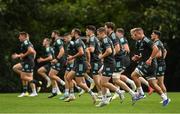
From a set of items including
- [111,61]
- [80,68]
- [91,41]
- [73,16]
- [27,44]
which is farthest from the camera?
[73,16]

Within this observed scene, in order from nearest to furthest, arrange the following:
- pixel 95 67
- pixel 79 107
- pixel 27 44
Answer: pixel 79 107 → pixel 95 67 → pixel 27 44

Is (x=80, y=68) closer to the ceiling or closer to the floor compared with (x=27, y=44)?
closer to the floor

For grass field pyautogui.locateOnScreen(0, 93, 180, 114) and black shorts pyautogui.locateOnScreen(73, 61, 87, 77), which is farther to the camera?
black shorts pyautogui.locateOnScreen(73, 61, 87, 77)

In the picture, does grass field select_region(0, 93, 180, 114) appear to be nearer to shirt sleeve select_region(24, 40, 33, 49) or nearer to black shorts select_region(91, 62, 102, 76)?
black shorts select_region(91, 62, 102, 76)

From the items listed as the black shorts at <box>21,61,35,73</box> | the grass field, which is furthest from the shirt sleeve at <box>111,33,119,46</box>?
the black shorts at <box>21,61,35,73</box>

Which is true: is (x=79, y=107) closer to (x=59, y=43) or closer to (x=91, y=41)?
(x=91, y=41)

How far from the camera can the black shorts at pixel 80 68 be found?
68.8ft

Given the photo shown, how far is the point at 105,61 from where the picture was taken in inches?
802

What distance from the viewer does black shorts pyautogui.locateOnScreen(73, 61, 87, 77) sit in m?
21.0

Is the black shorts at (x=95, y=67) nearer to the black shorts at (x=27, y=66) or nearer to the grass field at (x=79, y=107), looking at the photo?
the grass field at (x=79, y=107)

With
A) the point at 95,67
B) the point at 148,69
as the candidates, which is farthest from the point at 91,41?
the point at 148,69

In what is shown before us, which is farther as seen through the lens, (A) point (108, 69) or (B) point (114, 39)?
(B) point (114, 39)

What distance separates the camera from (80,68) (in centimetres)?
2105

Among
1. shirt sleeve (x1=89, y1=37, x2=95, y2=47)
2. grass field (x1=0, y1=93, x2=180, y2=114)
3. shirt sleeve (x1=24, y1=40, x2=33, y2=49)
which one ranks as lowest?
grass field (x1=0, y1=93, x2=180, y2=114)
